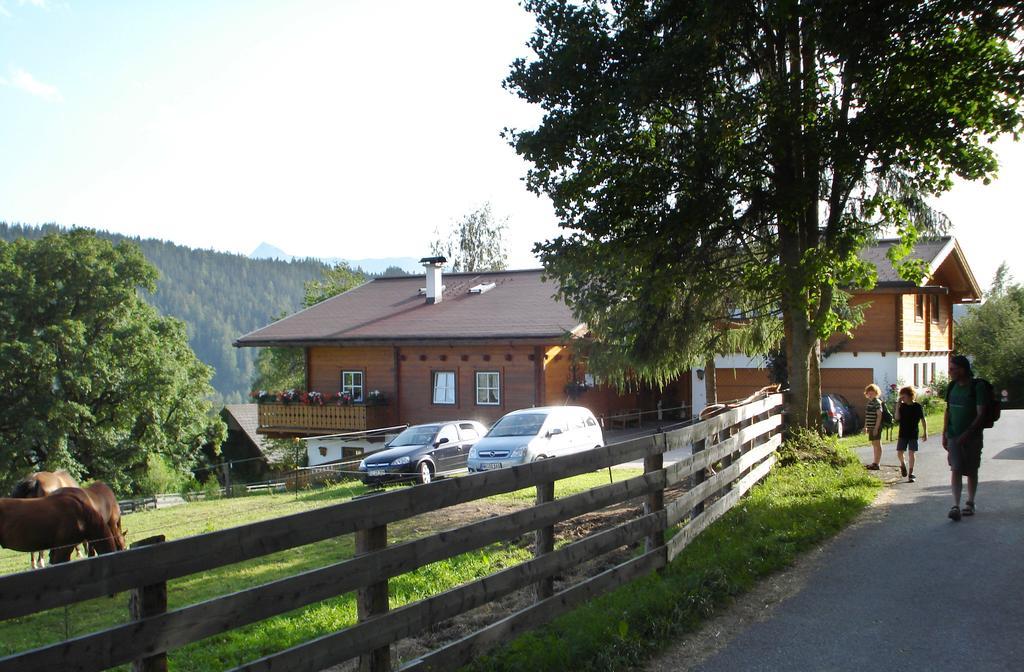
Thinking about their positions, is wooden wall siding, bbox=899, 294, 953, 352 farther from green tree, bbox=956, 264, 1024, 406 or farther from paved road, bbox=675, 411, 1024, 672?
paved road, bbox=675, 411, 1024, 672

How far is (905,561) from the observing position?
820cm

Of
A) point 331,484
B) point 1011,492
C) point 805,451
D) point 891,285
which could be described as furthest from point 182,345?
point 1011,492

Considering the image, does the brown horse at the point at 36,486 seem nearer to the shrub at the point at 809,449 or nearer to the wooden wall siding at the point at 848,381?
the shrub at the point at 809,449

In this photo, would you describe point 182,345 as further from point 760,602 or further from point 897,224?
point 760,602

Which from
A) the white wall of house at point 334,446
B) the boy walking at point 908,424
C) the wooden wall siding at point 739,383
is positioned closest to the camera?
the boy walking at point 908,424

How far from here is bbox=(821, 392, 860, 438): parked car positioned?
88.3 ft

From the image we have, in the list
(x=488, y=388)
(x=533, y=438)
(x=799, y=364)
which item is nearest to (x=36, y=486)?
(x=533, y=438)

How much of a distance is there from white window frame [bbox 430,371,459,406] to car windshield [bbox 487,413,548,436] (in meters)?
14.9

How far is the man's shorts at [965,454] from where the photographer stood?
9.96 meters

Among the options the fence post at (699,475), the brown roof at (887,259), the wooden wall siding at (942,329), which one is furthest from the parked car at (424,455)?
the wooden wall siding at (942,329)

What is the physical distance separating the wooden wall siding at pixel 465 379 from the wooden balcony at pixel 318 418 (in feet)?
3.84

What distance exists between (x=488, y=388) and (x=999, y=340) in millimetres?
30352

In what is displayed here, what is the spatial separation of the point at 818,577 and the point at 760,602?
1.04 metres

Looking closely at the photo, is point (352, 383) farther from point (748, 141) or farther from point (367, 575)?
point (367, 575)
